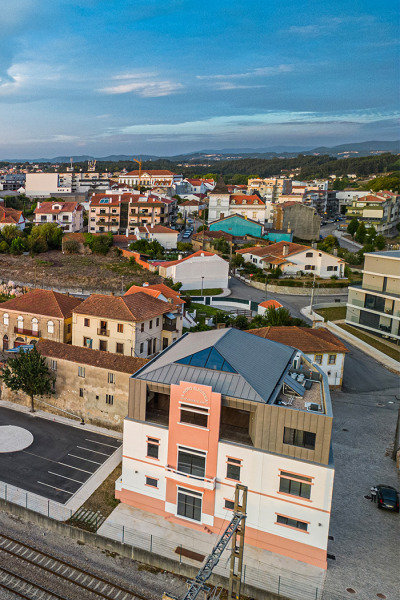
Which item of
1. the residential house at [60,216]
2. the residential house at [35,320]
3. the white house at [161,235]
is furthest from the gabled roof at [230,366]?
the residential house at [60,216]

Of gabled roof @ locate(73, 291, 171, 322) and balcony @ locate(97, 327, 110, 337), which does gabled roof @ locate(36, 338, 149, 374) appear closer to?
balcony @ locate(97, 327, 110, 337)

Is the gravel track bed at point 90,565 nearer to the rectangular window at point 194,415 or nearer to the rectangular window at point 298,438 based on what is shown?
the rectangular window at point 194,415

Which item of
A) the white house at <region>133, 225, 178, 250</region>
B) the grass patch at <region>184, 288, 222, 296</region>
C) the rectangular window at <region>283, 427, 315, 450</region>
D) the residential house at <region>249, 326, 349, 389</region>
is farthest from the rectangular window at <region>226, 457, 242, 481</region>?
the white house at <region>133, 225, 178, 250</region>

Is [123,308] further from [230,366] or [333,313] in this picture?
[333,313]

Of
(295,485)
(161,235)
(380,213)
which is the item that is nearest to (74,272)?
(161,235)

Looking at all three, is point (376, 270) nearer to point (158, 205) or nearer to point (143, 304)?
point (143, 304)
